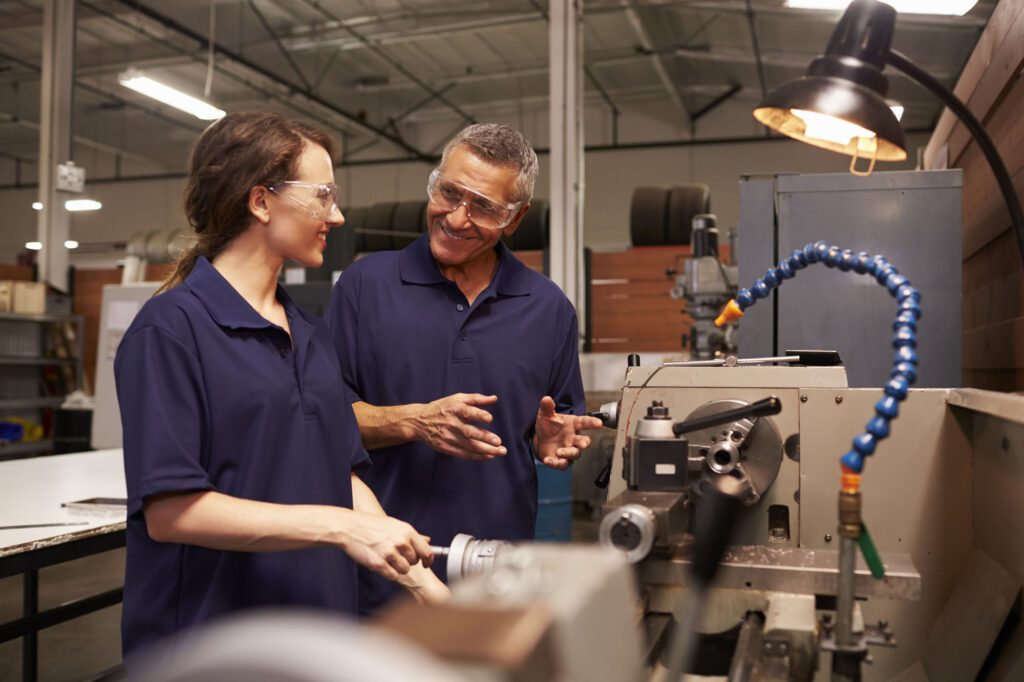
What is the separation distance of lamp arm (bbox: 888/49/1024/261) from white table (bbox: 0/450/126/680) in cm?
160

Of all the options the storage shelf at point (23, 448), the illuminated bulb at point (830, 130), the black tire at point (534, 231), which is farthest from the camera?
the black tire at point (534, 231)

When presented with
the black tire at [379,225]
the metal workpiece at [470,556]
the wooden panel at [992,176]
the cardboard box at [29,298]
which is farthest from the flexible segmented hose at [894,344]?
the black tire at [379,225]

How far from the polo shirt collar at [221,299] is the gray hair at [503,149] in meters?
0.51

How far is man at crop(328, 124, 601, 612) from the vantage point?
148 cm

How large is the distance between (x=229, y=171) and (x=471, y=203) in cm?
44

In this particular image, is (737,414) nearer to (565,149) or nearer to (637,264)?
(565,149)

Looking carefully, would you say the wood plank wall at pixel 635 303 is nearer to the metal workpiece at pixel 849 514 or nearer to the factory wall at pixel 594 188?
the factory wall at pixel 594 188

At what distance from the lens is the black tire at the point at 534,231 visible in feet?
20.7

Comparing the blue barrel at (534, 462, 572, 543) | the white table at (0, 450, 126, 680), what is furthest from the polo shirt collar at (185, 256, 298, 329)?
the blue barrel at (534, 462, 572, 543)

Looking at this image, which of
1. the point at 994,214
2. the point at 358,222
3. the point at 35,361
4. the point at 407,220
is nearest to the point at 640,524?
the point at 994,214

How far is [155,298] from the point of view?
1081mm

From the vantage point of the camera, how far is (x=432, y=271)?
156 cm

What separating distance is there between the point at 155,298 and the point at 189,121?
9.83m

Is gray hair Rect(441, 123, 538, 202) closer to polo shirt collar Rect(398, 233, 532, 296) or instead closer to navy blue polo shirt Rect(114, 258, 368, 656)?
polo shirt collar Rect(398, 233, 532, 296)
